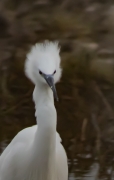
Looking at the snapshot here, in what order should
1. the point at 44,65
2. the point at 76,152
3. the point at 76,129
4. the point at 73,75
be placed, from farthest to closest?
the point at 73,75 < the point at 76,129 < the point at 76,152 < the point at 44,65

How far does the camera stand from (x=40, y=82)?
294 cm

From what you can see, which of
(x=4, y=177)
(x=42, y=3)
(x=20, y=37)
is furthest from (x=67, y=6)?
(x=4, y=177)

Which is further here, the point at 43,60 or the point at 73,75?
the point at 73,75

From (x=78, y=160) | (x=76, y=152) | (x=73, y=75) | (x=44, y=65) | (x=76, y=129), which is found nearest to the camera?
(x=44, y=65)

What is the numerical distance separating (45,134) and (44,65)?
320mm

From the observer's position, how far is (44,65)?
2.90 metres

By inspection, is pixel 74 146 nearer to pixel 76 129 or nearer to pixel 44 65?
pixel 76 129

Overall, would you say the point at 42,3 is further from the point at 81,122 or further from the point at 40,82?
the point at 40,82

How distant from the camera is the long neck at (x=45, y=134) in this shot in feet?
9.45

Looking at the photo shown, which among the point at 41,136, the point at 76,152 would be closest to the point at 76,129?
the point at 76,152

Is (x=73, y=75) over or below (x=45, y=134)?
over

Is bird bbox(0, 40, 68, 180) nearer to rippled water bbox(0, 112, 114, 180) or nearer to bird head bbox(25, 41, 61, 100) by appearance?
bird head bbox(25, 41, 61, 100)

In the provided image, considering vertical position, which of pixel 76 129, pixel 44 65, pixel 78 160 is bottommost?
pixel 44 65

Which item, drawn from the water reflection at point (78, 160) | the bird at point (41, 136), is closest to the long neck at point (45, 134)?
the bird at point (41, 136)
